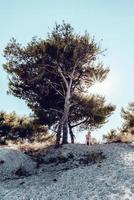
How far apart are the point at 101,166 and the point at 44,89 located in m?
15.7

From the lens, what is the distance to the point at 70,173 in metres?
22.1

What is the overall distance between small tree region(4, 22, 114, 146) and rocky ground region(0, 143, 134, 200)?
6274mm

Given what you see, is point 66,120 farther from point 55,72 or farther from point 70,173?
point 70,173

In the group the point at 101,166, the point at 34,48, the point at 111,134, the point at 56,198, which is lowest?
the point at 56,198

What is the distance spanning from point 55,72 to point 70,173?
52.8 ft

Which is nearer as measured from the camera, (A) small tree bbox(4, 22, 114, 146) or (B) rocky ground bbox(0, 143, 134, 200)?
(B) rocky ground bbox(0, 143, 134, 200)

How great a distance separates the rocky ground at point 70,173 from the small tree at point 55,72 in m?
6.27

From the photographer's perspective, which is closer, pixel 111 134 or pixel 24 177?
pixel 24 177

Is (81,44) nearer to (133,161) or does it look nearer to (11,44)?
(11,44)

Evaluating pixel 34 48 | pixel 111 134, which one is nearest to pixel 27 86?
pixel 34 48

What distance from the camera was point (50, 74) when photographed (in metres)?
37.0

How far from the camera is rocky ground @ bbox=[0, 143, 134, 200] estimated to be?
1820 cm

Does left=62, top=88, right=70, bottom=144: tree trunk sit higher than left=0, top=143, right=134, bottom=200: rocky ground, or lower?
higher

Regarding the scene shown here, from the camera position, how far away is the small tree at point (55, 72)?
116ft
